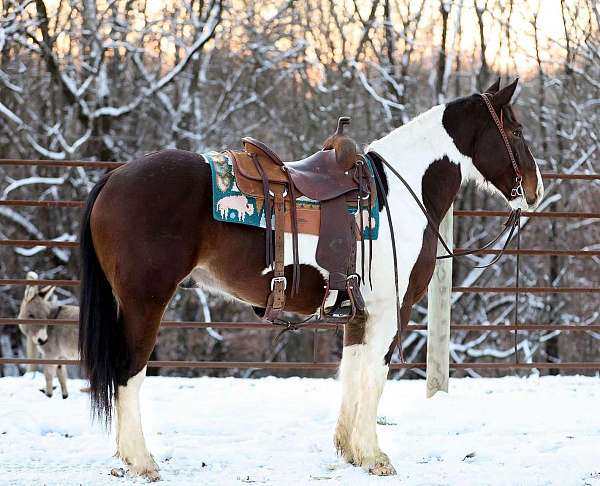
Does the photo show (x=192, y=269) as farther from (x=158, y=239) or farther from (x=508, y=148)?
(x=508, y=148)

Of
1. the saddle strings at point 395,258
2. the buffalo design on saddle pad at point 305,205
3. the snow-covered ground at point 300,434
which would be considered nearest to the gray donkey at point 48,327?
the snow-covered ground at point 300,434

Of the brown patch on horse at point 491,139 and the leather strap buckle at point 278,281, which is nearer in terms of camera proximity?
the leather strap buckle at point 278,281

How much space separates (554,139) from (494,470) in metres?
12.2

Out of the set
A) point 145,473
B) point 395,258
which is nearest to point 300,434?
point 145,473

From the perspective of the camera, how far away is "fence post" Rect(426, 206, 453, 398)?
557cm

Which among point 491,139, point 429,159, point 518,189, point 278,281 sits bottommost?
point 278,281

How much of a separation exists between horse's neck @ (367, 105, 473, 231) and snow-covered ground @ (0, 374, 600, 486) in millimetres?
1303

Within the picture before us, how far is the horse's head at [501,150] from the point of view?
4.16 m

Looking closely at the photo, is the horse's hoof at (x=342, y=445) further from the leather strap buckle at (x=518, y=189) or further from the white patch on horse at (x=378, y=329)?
the leather strap buckle at (x=518, y=189)

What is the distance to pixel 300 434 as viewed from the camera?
4.47 metres

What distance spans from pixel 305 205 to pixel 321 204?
0.26 ft

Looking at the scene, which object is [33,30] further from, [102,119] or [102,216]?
[102,216]

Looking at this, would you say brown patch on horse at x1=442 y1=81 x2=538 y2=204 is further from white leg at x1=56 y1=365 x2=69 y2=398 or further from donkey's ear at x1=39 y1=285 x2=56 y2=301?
donkey's ear at x1=39 y1=285 x2=56 y2=301

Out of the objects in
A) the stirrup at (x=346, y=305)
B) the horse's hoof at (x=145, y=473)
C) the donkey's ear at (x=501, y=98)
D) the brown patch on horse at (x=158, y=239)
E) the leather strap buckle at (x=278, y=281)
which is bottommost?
the horse's hoof at (x=145, y=473)
